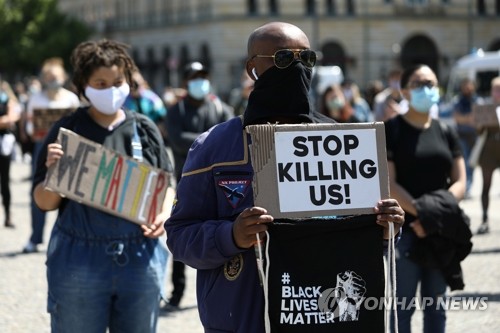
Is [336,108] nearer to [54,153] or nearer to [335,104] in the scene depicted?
[335,104]

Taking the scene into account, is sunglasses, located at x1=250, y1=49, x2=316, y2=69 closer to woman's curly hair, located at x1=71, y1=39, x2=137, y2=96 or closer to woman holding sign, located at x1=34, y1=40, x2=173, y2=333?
woman holding sign, located at x1=34, y1=40, x2=173, y2=333

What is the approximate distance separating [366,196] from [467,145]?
15730 millimetres

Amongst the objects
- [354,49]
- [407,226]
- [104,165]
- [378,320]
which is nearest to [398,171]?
[407,226]

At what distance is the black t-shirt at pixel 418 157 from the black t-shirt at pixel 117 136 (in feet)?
5.11

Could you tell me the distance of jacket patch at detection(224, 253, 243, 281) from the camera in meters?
3.82

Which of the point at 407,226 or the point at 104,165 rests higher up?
the point at 104,165

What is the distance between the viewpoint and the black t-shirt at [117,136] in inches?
210

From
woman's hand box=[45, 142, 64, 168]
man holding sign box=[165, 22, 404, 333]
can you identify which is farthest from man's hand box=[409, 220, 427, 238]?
man holding sign box=[165, 22, 404, 333]

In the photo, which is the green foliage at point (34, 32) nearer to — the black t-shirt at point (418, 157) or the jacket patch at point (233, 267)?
the black t-shirt at point (418, 157)

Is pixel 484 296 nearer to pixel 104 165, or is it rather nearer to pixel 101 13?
pixel 104 165

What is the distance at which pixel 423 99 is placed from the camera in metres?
6.63

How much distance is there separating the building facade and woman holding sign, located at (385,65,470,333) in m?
62.2

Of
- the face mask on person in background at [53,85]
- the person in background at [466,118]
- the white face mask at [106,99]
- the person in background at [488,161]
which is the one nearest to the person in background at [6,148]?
the face mask on person in background at [53,85]

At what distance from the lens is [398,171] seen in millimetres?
6492
